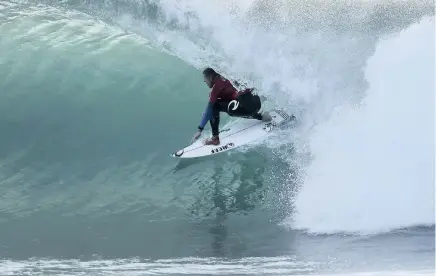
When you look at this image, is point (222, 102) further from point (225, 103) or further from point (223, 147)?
point (223, 147)

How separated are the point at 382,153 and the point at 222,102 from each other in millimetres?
2313

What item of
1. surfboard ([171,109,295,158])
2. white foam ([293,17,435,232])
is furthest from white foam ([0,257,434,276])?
surfboard ([171,109,295,158])

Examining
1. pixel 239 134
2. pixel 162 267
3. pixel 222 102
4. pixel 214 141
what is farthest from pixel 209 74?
pixel 162 267

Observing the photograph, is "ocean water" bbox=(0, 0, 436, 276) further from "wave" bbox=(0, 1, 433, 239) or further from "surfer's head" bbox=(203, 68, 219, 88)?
"surfer's head" bbox=(203, 68, 219, 88)

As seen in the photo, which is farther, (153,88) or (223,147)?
(153,88)

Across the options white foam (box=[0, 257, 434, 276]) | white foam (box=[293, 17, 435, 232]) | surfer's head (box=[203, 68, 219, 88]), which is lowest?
white foam (box=[0, 257, 434, 276])

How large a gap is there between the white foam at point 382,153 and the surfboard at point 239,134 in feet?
2.28

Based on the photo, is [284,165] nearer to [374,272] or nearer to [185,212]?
[185,212]

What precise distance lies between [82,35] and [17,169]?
3794 millimetres

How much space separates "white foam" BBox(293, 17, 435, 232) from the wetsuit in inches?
42.3

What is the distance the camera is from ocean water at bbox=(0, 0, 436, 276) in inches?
275

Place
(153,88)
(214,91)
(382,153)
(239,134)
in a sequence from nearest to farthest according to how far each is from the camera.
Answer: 1. (382,153)
2. (214,91)
3. (239,134)
4. (153,88)

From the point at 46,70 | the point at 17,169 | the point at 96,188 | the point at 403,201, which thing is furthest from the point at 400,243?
the point at 46,70

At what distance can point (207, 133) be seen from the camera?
30.6ft
